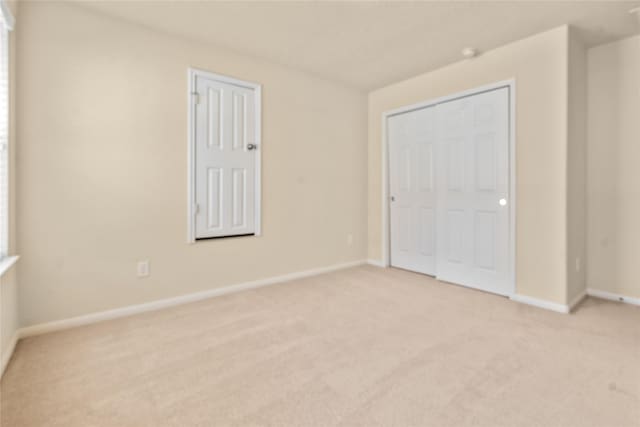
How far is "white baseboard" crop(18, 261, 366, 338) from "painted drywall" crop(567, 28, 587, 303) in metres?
2.56

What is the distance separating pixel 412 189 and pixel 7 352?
3810mm

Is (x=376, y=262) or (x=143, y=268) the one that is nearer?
(x=143, y=268)

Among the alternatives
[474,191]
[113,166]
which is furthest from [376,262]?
[113,166]

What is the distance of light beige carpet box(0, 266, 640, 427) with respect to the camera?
140cm

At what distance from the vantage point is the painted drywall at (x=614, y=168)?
2.80m

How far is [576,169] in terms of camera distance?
279 cm

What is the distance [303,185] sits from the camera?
3725 millimetres

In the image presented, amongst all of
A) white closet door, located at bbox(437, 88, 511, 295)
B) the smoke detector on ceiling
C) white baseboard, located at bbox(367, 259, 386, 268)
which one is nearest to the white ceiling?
the smoke detector on ceiling

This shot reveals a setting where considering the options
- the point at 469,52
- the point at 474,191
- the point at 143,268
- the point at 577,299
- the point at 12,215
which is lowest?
the point at 577,299

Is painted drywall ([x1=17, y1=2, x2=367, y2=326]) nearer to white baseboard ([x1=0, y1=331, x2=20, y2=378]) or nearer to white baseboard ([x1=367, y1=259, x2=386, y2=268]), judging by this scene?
white baseboard ([x1=0, y1=331, x2=20, y2=378])

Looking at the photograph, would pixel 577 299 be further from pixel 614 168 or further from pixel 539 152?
pixel 539 152

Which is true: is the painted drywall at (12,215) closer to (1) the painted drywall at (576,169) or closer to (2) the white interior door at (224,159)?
(2) the white interior door at (224,159)

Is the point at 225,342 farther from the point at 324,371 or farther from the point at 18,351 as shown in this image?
the point at 18,351

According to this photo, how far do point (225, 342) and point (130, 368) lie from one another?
55cm
